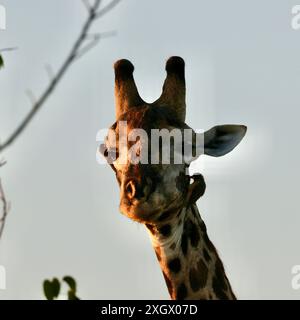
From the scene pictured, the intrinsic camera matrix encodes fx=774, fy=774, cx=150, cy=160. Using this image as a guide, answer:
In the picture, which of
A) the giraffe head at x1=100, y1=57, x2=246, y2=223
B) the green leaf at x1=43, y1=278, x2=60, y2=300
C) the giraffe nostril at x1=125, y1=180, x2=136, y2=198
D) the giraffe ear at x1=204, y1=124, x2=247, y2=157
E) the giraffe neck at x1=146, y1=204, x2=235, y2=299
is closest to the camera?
the green leaf at x1=43, y1=278, x2=60, y2=300

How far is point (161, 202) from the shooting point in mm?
6367

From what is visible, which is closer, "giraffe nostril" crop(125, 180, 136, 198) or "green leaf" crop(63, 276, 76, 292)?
"green leaf" crop(63, 276, 76, 292)

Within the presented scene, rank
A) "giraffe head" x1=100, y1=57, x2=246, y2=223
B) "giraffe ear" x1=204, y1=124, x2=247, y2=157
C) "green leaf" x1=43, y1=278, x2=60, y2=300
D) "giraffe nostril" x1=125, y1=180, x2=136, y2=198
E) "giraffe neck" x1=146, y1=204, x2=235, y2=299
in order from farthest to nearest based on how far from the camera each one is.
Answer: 1. "giraffe ear" x1=204, y1=124, x2=247, y2=157
2. "giraffe neck" x1=146, y1=204, x2=235, y2=299
3. "giraffe head" x1=100, y1=57, x2=246, y2=223
4. "giraffe nostril" x1=125, y1=180, x2=136, y2=198
5. "green leaf" x1=43, y1=278, x2=60, y2=300

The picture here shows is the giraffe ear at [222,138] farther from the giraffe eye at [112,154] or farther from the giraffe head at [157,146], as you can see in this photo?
the giraffe eye at [112,154]

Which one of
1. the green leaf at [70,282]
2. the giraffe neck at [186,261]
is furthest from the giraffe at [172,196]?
the green leaf at [70,282]

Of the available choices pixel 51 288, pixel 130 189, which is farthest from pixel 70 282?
pixel 130 189

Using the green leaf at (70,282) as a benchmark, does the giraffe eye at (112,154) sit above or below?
above

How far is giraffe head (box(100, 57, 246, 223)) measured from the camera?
6270mm

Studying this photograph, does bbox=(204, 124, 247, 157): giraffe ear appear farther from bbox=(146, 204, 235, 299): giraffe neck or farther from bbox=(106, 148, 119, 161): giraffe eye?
bbox=(106, 148, 119, 161): giraffe eye

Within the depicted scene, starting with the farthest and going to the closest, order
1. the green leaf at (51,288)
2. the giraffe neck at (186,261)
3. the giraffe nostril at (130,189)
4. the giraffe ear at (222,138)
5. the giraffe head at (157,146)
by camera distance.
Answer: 1. the giraffe ear at (222,138)
2. the giraffe neck at (186,261)
3. the giraffe head at (157,146)
4. the giraffe nostril at (130,189)
5. the green leaf at (51,288)

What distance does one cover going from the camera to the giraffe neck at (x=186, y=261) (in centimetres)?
670

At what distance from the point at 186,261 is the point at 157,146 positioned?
104cm

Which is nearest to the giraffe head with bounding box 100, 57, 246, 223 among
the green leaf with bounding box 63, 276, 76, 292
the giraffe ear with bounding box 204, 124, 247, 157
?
the giraffe ear with bounding box 204, 124, 247, 157

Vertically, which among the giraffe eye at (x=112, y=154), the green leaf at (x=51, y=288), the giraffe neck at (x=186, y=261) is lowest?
the giraffe neck at (x=186, y=261)
